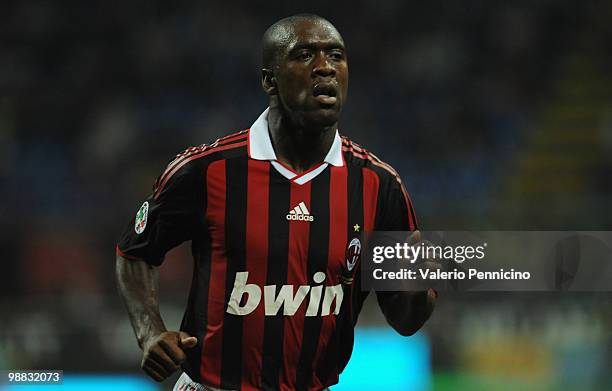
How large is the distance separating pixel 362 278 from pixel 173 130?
5.66m

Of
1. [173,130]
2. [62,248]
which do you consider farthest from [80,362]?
[173,130]

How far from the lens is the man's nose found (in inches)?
97.0

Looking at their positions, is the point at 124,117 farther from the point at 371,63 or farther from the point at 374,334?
the point at 374,334

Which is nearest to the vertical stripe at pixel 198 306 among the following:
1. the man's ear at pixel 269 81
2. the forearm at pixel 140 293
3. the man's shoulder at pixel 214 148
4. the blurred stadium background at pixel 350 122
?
the forearm at pixel 140 293

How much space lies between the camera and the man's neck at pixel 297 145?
2.60 meters

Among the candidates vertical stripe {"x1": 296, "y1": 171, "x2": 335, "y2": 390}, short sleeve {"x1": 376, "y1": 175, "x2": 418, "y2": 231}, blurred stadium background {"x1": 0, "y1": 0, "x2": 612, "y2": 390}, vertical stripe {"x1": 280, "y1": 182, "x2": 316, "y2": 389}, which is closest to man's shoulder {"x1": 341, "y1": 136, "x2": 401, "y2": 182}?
short sleeve {"x1": 376, "y1": 175, "x2": 418, "y2": 231}

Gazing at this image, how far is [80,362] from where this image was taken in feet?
14.9

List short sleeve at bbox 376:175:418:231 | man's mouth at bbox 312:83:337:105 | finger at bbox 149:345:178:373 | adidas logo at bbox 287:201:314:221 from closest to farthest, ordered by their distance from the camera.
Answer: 1. finger at bbox 149:345:178:373
2. man's mouth at bbox 312:83:337:105
3. adidas logo at bbox 287:201:314:221
4. short sleeve at bbox 376:175:418:231

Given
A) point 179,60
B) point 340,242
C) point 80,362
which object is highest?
point 179,60

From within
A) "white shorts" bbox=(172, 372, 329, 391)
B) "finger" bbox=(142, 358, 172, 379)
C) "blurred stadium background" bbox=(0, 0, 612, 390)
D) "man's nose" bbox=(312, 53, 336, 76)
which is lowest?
"white shorts" bbox=(172, 372, 329, 391)

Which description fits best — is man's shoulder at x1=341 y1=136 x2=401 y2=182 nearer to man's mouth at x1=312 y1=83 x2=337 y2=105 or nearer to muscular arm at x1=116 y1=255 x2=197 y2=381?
man's mouth at x1=312 y1=83 x2=337 y2=105

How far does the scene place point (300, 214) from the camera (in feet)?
8.45

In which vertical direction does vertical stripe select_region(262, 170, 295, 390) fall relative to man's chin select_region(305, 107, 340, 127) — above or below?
below

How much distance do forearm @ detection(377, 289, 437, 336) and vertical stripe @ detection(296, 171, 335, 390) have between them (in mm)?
233
